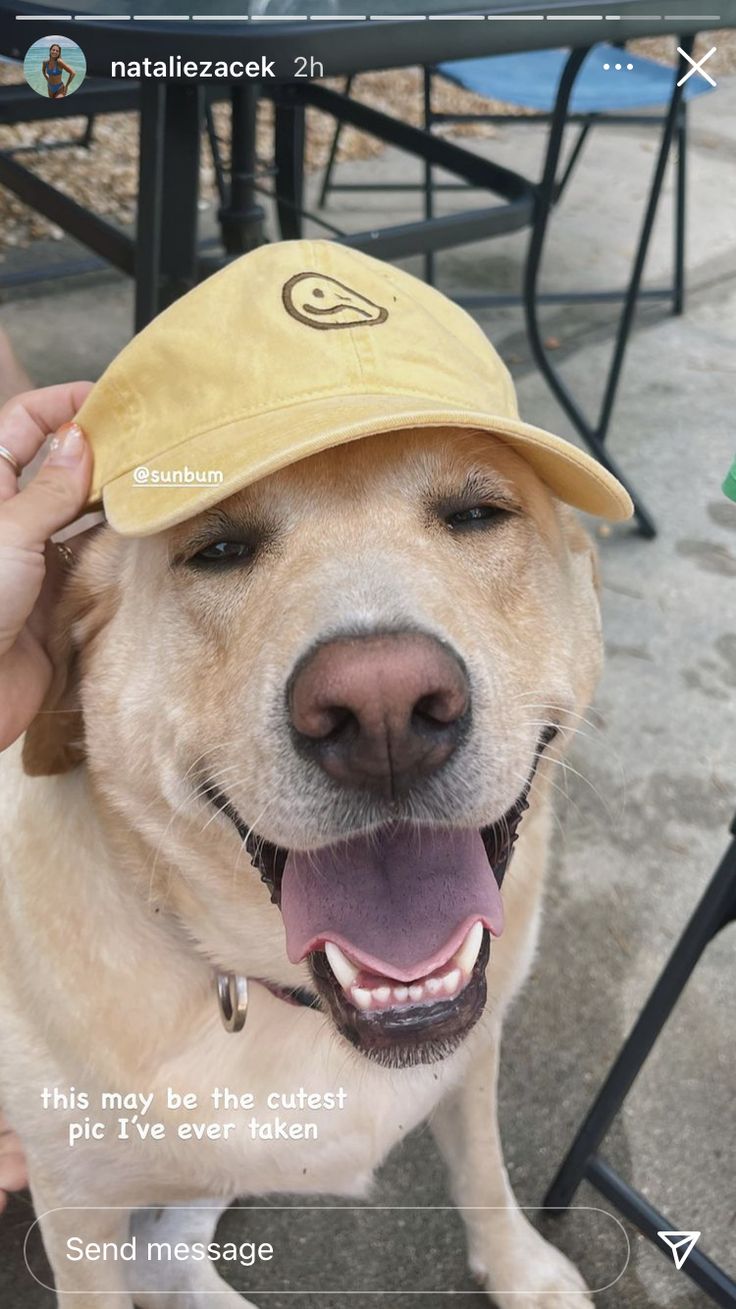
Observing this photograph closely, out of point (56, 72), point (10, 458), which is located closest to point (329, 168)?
point (56, 72)

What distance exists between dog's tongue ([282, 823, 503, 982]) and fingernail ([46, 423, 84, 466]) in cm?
51

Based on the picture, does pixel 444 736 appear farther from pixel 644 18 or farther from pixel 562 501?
pixel 644 18

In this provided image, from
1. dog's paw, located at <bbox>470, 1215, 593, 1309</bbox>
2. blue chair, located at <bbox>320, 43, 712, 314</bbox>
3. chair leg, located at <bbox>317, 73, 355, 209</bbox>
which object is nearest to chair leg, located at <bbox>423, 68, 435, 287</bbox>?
blue chair, located at <bbox>320, 43, 712, 314</bbox>

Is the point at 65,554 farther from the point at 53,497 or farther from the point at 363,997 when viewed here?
the point at 363,997

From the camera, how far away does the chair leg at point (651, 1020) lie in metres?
1.39

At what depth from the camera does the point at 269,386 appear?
1.03 metres

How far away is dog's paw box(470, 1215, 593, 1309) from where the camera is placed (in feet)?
5.16

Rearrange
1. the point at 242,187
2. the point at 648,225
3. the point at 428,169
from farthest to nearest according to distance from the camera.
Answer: the point at 428,169, the point at 648,225, the point at 242,187

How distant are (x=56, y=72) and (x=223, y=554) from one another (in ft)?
2.78

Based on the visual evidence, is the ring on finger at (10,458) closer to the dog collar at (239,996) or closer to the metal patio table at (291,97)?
the metal patio table at (291,97)

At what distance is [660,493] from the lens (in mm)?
3338

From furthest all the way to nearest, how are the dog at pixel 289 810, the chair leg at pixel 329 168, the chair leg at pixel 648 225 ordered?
the chair leg at pixel 329 168
the chair leg at pixel 648 225
the dog at pixel 289 810

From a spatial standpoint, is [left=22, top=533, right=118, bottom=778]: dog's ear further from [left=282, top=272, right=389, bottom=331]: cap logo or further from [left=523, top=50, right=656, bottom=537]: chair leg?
[left=523, top=50, right=656, bottom=537]: chair leg

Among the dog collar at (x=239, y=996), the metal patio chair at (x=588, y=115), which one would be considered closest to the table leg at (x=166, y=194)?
the metal patio chair at (x=588, y=115)
